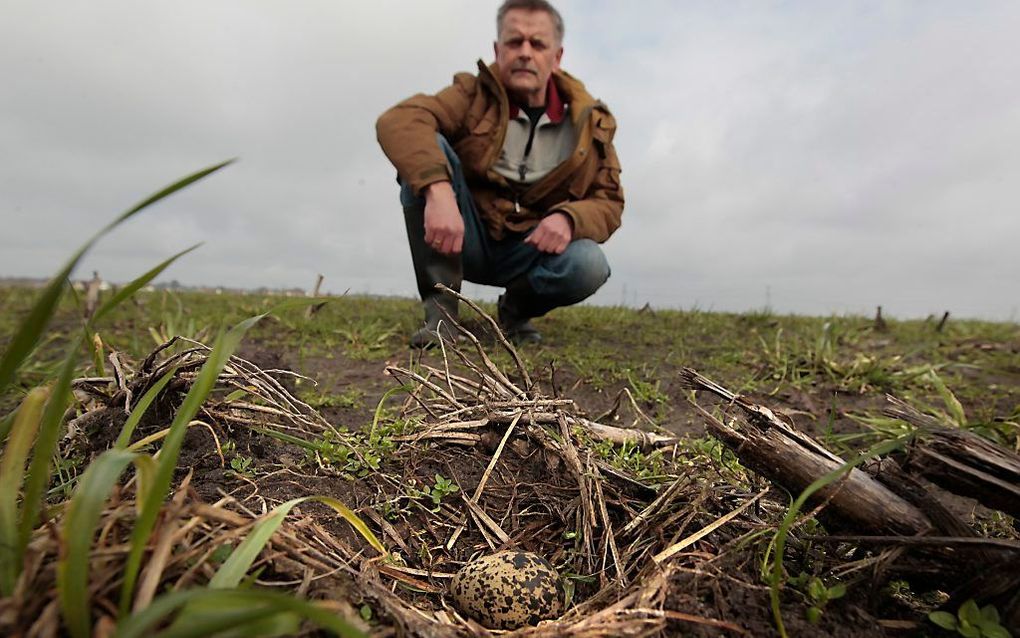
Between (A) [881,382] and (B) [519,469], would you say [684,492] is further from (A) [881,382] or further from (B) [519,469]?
(A) [881,382]

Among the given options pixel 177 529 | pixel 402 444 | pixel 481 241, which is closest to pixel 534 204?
pixel 481 241

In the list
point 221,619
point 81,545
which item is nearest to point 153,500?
point 81,545

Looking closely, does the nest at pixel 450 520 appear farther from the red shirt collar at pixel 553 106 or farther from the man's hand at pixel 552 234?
the red shirt collar at pixel 553 106

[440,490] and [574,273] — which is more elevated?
[574,273]

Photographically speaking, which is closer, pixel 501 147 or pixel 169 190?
pixel 169 190

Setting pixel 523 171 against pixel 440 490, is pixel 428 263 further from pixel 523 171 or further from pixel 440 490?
pixel 440 490

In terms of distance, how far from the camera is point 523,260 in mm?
4777

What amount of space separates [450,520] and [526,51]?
3592 mm

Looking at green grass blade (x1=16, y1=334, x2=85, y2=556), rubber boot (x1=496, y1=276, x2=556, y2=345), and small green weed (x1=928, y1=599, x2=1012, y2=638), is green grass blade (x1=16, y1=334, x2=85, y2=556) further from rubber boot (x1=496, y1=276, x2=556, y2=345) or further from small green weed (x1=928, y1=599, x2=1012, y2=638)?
rubber boot (x1=496, y1=276, x2=556, y2=345)

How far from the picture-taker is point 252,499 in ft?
4.78

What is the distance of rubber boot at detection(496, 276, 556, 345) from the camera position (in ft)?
15.5

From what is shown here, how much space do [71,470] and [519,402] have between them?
45.7 inches

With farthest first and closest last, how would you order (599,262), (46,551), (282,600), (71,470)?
(599,262) < (71,470) < (46,551) < (282,600)

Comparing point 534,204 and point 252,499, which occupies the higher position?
point 534,204
